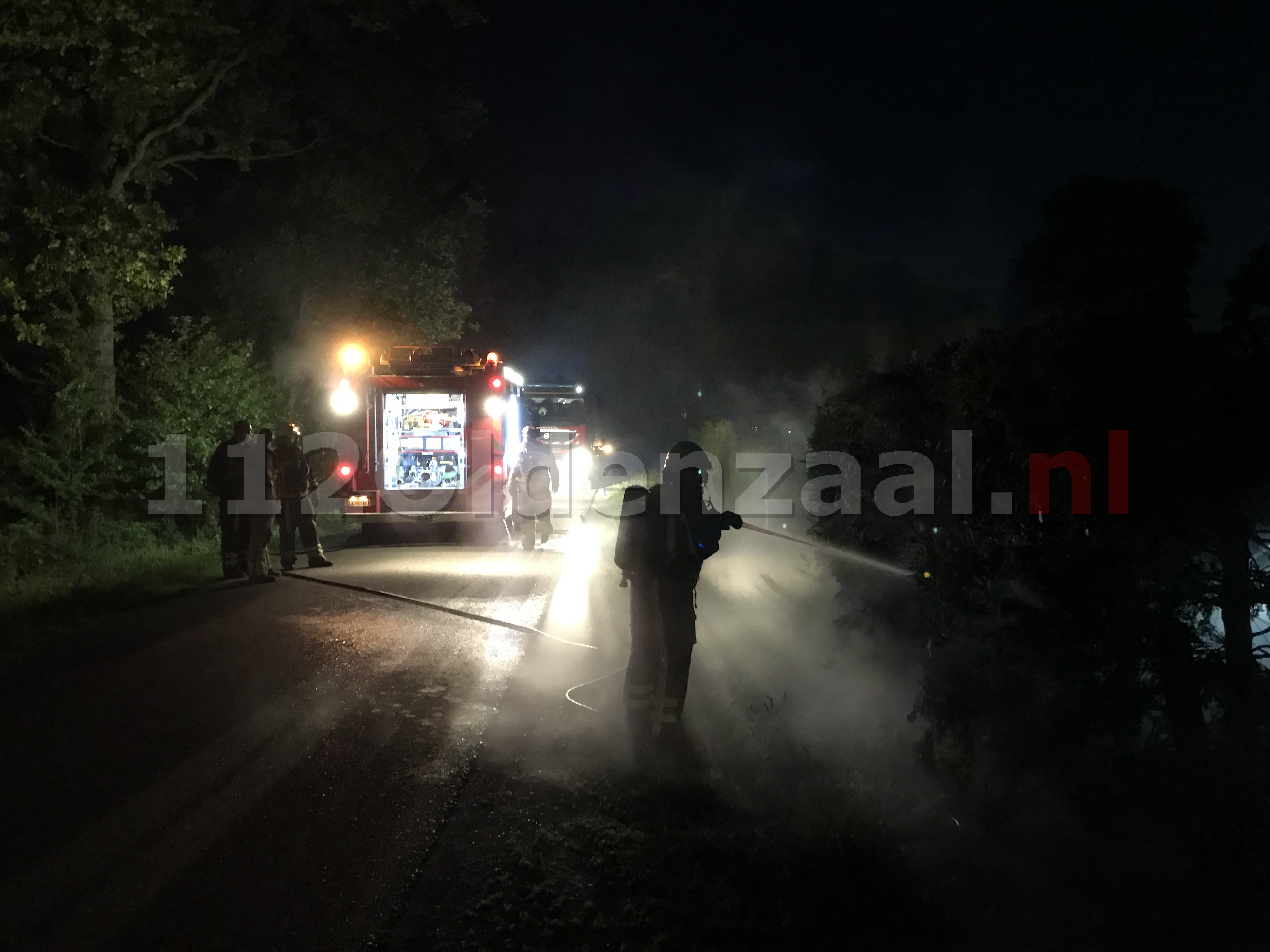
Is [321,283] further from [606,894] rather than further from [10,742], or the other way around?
[606,894]

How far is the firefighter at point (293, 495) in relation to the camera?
46.5ft

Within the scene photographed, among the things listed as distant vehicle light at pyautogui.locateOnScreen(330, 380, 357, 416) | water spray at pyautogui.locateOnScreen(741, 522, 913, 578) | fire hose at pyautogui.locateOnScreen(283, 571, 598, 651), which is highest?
distant vehicle light at pyautogui.locateOnScreen(330, 380, 357, 416)

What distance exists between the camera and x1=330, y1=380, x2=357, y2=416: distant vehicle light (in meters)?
17.7

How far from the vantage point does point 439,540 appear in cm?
1948

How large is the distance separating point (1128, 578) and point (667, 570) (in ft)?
8.13

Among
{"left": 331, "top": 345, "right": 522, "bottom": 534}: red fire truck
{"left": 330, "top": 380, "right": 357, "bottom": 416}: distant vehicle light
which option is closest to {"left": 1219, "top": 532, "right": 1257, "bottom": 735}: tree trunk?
{"left": 331, "top": 345, "right": 522, "bottom": 534}: red fire truck

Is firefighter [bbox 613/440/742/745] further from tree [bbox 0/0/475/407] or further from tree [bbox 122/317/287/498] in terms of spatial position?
tree [bbox 122/317/287/498]

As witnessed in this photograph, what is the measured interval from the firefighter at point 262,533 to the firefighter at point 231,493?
99 mm

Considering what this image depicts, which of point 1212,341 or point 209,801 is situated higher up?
point 1212,341

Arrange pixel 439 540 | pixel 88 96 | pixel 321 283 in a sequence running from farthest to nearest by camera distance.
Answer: pixel 321 283, pixel 439 540, pixel 88 96

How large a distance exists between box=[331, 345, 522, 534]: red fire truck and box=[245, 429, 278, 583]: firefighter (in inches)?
154

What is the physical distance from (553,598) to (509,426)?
6597 mm

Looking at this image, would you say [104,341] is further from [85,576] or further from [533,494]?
[533,494]

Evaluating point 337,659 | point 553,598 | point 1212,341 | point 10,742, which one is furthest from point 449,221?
point 1212,341
